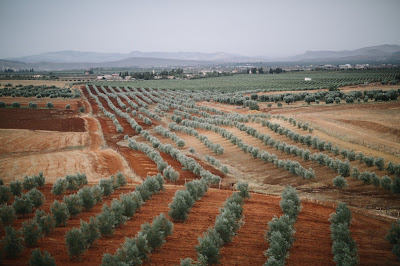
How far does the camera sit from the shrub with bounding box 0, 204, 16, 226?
11938 millimetres

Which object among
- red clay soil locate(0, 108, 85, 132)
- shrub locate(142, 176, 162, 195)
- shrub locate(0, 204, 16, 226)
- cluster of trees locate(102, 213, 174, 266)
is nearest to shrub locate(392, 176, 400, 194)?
cluster of trees locate(102, 213, 174, 266)

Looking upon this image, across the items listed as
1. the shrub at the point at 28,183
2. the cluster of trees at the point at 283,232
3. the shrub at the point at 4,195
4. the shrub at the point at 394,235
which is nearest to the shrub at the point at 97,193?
the shrub at the point at 4,195

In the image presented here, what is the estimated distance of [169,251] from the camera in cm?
1015

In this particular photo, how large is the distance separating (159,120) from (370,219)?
3628 centimetres

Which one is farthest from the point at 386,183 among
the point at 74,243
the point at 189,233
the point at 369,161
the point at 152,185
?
the point at 74,243

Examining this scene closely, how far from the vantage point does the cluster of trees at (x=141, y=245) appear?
8.57m

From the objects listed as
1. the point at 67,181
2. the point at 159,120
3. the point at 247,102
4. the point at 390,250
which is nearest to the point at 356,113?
the point at 247,102

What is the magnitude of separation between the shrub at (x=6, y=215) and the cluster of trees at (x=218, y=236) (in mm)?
8114

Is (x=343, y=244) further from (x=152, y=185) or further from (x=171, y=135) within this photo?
(x=171, y=135)

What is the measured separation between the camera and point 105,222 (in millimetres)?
11086

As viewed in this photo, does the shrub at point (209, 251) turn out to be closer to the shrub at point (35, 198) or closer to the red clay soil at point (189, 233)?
the red clay soil at point (189, 233)

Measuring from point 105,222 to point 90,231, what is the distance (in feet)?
2.54

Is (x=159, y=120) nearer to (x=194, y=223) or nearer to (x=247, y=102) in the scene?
(x=247, y=102)

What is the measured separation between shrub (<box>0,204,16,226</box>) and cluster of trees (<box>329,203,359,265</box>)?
12.5 metres
